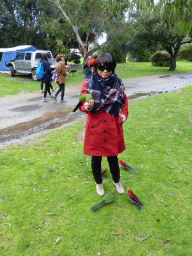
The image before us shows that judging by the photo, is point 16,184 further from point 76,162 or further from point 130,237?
point 130,237

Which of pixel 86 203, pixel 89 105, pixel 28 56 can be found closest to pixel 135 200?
pixel 86 203

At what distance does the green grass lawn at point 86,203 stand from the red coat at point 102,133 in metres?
0.85

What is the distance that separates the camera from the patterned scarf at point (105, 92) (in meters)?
2.42

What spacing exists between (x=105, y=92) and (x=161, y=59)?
108 ft

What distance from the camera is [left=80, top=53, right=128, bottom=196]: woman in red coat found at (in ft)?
7.82

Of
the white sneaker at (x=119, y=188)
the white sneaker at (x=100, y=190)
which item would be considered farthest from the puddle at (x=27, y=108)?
the white sneaker at (x=119, y=188)

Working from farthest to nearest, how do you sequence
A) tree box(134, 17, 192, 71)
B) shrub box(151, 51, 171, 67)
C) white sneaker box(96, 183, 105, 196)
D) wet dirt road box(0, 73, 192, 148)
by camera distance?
1. shrub box(151, 51, 171, 67)
2. tree box(134, 17, 192, 71)
3. wet dirt road box(0, 73, 192, 148)
4. white sneaker box(96, 183, 105, 196)

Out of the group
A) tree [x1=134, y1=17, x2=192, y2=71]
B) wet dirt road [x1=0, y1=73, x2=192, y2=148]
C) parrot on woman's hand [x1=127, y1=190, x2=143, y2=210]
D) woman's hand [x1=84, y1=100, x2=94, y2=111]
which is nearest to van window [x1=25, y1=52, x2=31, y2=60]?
wet dirt road [x1=0, y1=73, x2=192, y2=148]

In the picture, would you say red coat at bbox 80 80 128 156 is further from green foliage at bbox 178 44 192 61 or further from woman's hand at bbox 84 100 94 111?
green foliage at bbox 178 44 192 61

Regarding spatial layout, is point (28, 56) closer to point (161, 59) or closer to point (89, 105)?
point (89, 105)

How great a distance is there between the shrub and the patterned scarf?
32477 millimetres

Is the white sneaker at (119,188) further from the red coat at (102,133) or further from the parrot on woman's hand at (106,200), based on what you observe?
the red coat at (102,133)

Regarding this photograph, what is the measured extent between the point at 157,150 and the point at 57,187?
2427 mm

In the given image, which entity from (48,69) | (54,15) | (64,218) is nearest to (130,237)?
(64,218)
